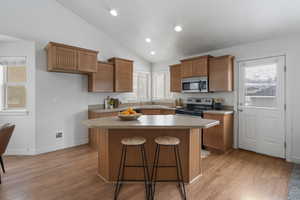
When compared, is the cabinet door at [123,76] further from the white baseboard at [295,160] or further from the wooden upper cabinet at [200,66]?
the white baseboard at [295,160]

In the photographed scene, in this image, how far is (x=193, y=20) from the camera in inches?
135

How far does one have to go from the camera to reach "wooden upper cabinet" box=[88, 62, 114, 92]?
4379 mm

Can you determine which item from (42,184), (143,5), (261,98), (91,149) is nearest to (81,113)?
(91,149)

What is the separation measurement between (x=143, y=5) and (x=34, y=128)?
3.56 meters

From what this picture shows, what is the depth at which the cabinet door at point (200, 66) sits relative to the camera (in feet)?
13.8

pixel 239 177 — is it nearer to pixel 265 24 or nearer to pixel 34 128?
pixel 265 24

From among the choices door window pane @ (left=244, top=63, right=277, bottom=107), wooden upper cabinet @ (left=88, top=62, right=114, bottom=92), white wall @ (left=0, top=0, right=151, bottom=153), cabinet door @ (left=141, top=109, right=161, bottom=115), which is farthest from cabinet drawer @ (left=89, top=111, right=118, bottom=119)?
door window pane @ (left=244, top=63, right=277, bottom=107)

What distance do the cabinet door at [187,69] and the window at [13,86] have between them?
154 inches

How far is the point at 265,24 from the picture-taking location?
315 centimetres

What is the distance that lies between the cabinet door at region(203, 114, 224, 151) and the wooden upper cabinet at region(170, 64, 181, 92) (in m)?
1.44

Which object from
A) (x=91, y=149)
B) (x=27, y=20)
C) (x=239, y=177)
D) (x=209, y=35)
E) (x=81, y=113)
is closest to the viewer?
(x=239, y=177)

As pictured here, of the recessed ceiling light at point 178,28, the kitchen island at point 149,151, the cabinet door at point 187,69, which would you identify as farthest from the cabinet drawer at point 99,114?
the recessed ceiling light at point 178,28

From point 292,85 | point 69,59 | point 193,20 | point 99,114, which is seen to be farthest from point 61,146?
point 292,85

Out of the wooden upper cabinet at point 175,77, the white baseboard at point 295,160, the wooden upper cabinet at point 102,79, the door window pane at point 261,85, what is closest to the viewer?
the white baseboard at point 295,160
